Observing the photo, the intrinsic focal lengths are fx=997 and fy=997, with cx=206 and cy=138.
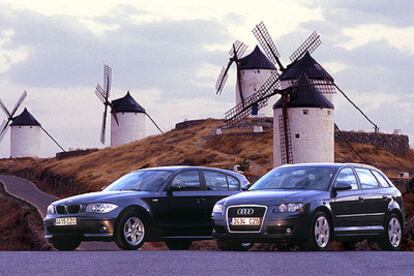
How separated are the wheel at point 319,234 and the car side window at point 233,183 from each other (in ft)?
11.1

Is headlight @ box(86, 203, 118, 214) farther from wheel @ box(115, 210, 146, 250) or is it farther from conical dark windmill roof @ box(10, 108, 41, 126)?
conical dark windmill roof @ box(10, 108, 41, 126)

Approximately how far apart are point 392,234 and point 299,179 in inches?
93.0

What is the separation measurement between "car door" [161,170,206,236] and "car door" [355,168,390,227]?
3.35 m

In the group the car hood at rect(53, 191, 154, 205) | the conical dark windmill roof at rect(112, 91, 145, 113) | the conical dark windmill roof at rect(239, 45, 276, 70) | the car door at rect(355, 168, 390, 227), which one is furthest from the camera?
the conical dark windmill roof at rect(112, 91, 145, 113)

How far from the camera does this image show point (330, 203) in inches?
727

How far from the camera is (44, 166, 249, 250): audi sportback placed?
1894 centimetres

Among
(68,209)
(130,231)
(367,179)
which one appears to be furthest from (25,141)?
(367,179)

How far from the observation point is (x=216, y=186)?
69.5 ft

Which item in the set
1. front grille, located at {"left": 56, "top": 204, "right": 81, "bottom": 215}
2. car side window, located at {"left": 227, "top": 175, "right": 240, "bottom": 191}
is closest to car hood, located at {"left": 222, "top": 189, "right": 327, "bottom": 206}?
car side window, located at {"left": 227, "top": 175, "right": 240, "bottom": 191}

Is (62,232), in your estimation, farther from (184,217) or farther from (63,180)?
(63,180)

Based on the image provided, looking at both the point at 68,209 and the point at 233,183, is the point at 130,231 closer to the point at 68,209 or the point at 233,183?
the point at 68,209

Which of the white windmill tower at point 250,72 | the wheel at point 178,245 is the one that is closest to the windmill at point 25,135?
the white windmill tower at point 250,72
